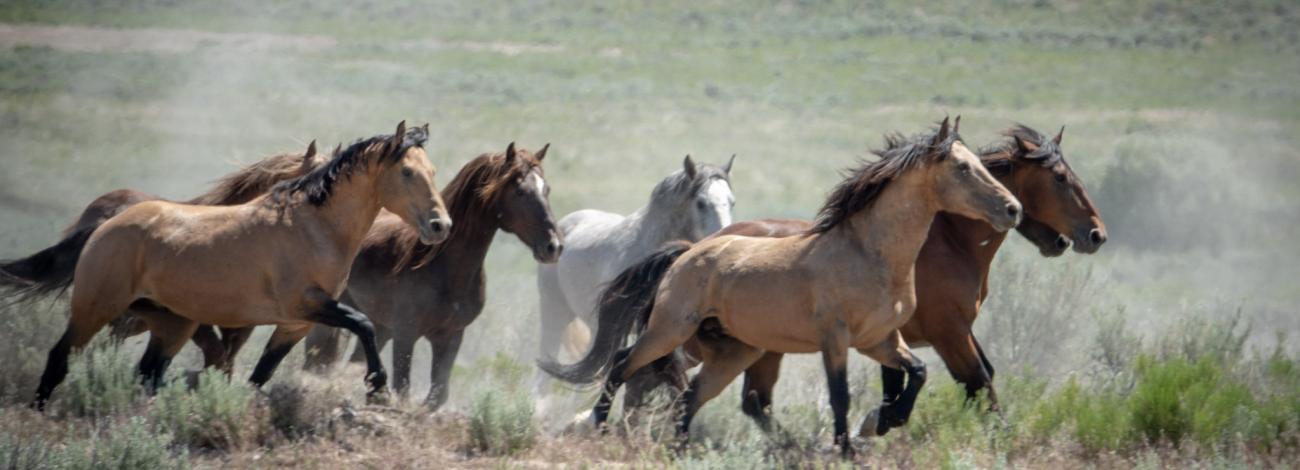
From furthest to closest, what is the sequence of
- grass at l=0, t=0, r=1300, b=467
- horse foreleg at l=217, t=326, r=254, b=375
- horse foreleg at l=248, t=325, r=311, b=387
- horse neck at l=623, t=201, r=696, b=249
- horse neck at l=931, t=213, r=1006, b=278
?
horse neck at l=623, t=201, r=696, b=249 → horse foreleg at l=217, t=326, r=254, b=375 → horse neck at l=931, t=213, r=1006, b=278 → horse foreleg at l=248, t=325, r=311, b=387 → grass at l=0, t=0, r=1300, b=467

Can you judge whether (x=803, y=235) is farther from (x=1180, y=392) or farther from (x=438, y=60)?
(x=438, y=60)

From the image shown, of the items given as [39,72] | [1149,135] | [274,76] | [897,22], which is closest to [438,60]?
[274,76]

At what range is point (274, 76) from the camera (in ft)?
137

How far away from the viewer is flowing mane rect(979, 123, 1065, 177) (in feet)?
27.1

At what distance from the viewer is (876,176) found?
7.09m

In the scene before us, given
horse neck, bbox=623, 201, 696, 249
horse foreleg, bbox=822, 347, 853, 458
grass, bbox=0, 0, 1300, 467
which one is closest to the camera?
horse foreleg, bbox=822, 347, 853, 458

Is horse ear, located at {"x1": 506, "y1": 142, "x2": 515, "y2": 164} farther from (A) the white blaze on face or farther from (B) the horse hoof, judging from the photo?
(B) the horse hoof

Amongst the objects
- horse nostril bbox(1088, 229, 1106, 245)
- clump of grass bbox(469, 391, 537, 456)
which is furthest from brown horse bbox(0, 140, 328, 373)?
horse nostril bbox(1088, 229, 1106, 245)

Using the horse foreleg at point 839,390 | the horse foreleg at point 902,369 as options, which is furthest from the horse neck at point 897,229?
the horse foreleg at point 839,390

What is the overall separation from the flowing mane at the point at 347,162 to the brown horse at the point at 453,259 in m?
1.16

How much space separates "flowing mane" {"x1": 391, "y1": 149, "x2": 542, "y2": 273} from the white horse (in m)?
0.94

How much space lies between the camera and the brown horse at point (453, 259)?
8.85 meters

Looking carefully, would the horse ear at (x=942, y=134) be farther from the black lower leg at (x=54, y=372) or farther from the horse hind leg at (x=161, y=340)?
the black lower leg at (x=54, y=372)

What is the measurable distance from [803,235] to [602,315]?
1.60 metres
